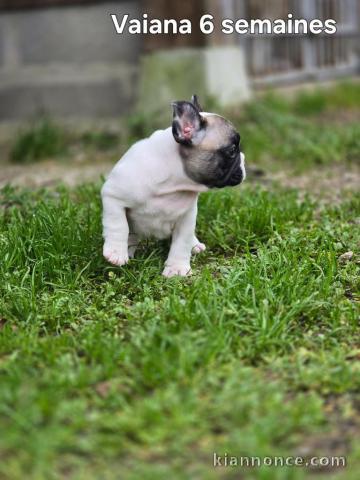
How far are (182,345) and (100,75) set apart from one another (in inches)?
214

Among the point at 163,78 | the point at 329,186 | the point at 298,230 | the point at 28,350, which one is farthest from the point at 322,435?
the point at 163,78

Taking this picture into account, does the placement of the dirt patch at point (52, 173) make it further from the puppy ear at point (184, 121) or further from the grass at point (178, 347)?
the puppy ear at point (184, 121)

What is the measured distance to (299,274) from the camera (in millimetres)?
3627

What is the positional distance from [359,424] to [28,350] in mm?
1248

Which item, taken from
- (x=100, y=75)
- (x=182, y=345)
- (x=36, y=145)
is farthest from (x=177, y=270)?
(x=100, y=75)

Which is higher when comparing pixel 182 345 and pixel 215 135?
pixel 215 135

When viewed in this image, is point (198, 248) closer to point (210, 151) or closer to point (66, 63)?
point (210, 151)

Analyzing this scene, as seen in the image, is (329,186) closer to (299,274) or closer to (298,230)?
(298,230)

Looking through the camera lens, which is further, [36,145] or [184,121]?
[36,145]

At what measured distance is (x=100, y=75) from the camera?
7.92 meters

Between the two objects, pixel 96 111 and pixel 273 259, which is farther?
pixel 96 111

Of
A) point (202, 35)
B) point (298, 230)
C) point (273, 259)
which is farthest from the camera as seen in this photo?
point (202, 35)
